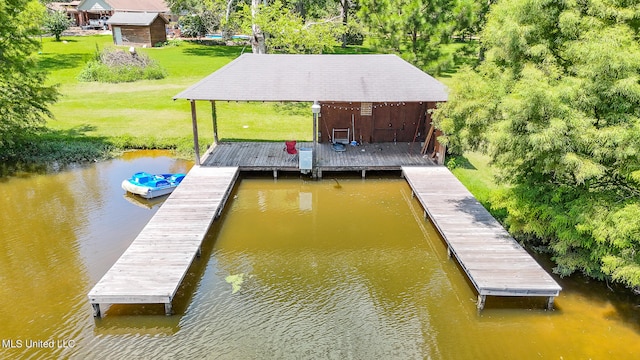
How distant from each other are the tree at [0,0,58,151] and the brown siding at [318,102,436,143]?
37.1ft

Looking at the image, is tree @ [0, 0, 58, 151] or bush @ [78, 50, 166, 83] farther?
bush @ [78, 50, 166, 83]

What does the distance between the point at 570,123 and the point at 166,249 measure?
366 inches

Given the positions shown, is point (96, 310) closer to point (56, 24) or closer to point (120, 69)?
point (120, 69)

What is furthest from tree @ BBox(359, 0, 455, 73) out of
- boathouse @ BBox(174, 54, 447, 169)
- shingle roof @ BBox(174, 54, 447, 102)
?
shingle roof @ BBox(174, 54, 447, 102)

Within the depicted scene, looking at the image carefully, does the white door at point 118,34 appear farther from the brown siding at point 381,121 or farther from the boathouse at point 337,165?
the brown siding at point 381,121

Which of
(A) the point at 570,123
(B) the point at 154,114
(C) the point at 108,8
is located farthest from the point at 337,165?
(C) the point at 108,8

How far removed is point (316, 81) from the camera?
55.3 feet

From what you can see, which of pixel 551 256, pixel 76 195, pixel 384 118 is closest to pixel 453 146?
pixel 551 256

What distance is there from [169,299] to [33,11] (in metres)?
14.7

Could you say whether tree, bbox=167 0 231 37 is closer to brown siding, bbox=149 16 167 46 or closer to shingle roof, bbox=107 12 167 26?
brown siding, bbox=149 16 167 46

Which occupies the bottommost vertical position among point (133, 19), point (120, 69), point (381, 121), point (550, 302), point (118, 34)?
point (550, 302)

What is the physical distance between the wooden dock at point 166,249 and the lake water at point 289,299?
0.50 metres

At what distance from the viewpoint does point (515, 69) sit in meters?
10.8

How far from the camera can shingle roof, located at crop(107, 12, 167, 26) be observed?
43.4m
